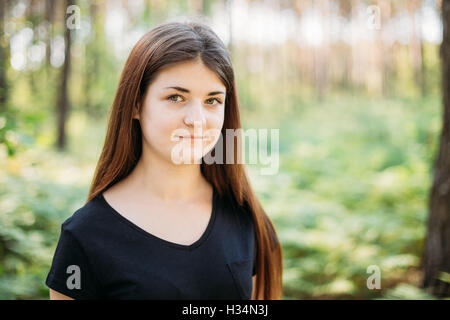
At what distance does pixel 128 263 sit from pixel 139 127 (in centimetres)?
46

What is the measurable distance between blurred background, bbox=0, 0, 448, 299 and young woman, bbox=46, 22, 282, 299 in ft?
1.92

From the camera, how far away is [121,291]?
3.40 feet

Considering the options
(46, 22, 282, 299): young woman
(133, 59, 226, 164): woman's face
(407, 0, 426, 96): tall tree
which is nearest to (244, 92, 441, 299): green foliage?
(46, 22, 282, 299): young woman

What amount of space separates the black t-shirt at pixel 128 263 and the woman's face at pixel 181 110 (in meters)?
0.27

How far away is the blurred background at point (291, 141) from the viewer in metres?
3.12

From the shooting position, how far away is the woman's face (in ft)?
3.53

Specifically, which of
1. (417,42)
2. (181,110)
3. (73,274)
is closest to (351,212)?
(181,110)

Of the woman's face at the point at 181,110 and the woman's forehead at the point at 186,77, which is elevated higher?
the woman's forehead at the point at 186,77

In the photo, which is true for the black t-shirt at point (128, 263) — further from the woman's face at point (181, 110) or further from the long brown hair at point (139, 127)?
the woman's face at point (181, 110)

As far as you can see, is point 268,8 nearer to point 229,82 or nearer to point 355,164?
point 355,164

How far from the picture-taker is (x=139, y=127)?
1248mm

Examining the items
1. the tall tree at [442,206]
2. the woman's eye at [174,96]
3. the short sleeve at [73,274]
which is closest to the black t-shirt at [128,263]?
the short sleeve at [73,274]

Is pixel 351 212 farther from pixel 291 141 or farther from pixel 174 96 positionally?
pixel 291 141
